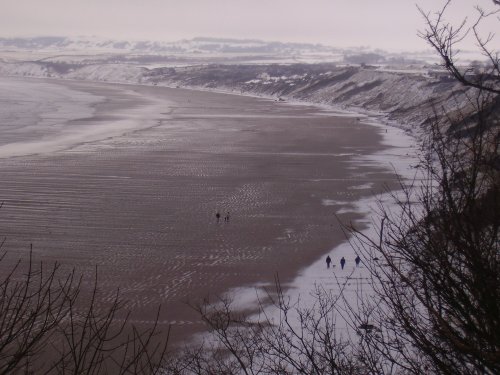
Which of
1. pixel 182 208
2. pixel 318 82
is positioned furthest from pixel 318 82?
pixel 182 208

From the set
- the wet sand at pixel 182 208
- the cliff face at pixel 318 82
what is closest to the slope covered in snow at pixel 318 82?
the cliff face at pixel 318 82

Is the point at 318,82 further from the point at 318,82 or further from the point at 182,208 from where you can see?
the point at 182,208

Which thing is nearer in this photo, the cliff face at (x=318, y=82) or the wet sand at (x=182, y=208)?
the wet sand at (x=182, y=208)

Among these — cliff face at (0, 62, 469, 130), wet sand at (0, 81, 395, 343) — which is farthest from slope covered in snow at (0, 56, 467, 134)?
wet sand at (0, 81, 395, 343)

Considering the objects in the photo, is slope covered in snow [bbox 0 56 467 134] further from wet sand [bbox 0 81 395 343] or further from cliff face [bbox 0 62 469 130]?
wet sand [bbox 0 81 395 343]

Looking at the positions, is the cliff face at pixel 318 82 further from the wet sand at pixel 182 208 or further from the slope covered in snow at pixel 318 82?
the wet sand at pixel 182 208

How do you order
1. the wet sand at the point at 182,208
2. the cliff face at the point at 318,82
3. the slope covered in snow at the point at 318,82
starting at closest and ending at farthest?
the wet sand at the point at 182,208 < the cliff face at the point at 318,82 < the slope covered in snow at the point at 318,82

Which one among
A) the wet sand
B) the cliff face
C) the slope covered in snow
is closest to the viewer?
the wet sand
